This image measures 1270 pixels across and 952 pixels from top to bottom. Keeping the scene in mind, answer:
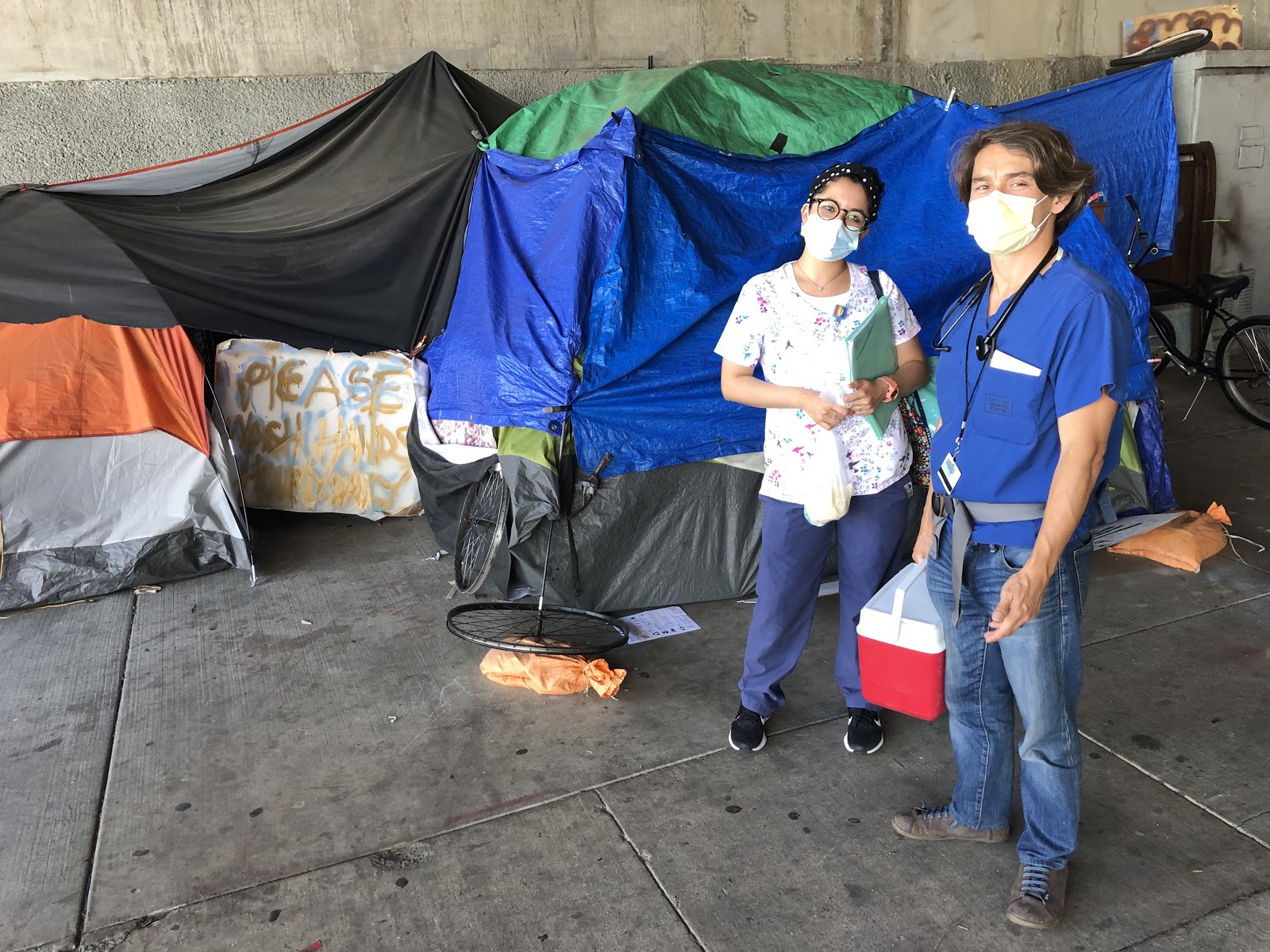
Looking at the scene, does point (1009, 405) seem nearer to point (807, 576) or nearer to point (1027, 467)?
point (1027, 467)

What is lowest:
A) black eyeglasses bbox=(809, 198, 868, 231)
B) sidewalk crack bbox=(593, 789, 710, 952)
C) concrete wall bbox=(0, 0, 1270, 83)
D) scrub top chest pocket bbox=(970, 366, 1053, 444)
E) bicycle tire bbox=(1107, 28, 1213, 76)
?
sidewalk crack bbox=(593, 789, 710, 952)

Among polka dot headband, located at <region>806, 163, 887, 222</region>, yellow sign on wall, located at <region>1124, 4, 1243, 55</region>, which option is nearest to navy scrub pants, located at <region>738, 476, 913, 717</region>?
polka dot headband, located at <region>806, 163, 887, 222</region>

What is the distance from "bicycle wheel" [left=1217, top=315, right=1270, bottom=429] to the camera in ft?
19.7

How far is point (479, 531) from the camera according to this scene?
421 cm

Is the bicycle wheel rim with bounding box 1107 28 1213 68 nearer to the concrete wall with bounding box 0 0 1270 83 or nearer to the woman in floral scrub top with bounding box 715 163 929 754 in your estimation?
the concrete wall with bounding box 0 0 1270 83

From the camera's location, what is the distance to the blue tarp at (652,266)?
144 inches

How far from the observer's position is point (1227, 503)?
15.8 ft

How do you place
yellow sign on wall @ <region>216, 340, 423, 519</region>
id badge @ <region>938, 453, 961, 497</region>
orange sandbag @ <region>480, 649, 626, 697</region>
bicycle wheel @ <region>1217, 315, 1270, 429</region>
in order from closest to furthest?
id badge @ <region>938, 453, 961, 497</region>
orange sandbag @ <region>480, 649, 626, 697</region>
yellow sign on wall @ <region>216, 340, 423, 519</region>
bicycle wheel @ <region>1217, 315, 1270, 429</region>

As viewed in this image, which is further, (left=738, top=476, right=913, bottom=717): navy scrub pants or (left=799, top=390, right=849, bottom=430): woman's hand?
(left=738, top=476, right=913, bottom=717): navy scrub pants

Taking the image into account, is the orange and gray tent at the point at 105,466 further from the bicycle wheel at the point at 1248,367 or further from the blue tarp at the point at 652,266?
the bicycle wheel at the point at 1248,367

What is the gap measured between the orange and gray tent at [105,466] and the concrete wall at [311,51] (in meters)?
1.52

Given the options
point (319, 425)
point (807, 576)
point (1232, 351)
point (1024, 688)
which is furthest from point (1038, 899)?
point (1232, 351)

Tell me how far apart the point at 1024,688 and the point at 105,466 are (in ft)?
13.2

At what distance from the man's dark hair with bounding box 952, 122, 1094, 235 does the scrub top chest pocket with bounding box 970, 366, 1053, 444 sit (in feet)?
1.12
